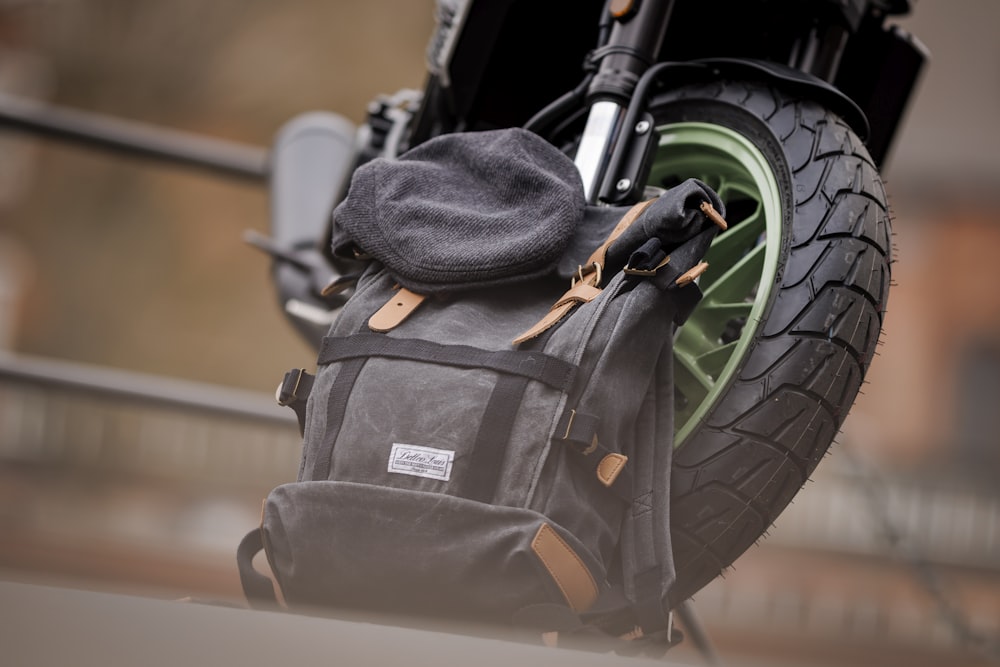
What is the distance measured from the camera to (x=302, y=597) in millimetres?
743

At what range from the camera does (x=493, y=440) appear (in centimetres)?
70

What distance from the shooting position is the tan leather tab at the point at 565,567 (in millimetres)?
670

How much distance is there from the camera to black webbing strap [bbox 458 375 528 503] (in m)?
0.70

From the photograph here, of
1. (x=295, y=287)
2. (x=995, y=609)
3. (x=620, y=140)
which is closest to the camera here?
(x=620, y=140)

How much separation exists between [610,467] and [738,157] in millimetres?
329

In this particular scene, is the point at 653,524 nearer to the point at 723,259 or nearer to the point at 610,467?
the point at 610,467

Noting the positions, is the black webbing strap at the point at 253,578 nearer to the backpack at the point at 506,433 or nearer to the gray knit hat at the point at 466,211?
the backpack at the point at 506,433

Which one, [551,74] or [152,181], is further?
[152,181]

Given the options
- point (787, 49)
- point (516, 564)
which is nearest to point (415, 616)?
point (516, 564)

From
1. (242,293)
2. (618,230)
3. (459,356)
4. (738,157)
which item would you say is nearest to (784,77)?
(738,157)

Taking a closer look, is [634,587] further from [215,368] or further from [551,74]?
[215,368]

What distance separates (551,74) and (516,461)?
58 centimetres

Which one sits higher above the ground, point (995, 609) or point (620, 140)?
point (620, 140)

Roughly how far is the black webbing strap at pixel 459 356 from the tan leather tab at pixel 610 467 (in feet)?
0.18
